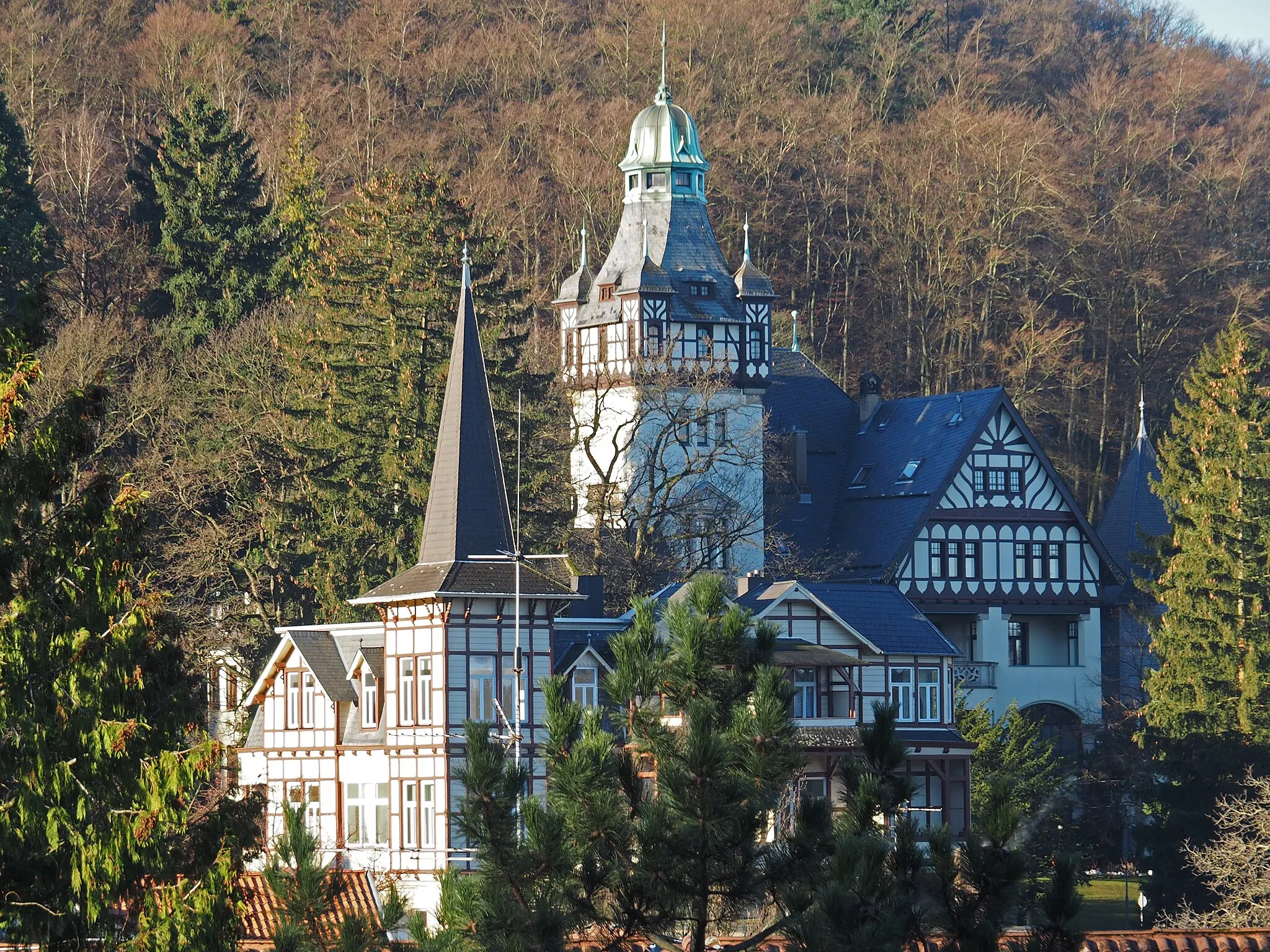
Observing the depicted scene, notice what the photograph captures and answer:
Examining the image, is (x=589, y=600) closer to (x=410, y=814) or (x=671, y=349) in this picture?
(x=410, y=814)

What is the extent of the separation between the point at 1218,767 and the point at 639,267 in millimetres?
18931

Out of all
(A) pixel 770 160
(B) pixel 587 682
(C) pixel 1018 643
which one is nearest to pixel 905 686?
(B) pixel 587 682

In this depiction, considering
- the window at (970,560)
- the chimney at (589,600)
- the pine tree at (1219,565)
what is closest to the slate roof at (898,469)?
the window at (970,560)

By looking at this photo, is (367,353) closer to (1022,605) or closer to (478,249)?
(478,249)

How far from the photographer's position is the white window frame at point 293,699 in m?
44.9

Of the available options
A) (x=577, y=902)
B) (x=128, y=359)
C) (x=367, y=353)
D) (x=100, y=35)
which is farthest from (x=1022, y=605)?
(x=577, y=902)

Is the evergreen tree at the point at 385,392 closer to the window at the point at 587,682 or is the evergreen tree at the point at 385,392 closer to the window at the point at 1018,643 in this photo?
the window at the point at 587,682

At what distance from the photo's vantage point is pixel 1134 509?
63500 mm

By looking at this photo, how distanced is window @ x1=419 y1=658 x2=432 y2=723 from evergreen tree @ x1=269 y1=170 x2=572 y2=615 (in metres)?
5.93

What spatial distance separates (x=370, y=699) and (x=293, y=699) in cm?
172

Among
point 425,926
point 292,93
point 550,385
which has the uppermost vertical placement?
point 292,93

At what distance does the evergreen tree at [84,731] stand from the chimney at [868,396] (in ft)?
141

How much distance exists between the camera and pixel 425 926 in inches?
662

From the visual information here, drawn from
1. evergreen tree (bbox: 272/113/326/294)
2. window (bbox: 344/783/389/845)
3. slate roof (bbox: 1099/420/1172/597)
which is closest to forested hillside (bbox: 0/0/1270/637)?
evergreen tree (bbox: 272/113/326/294)
